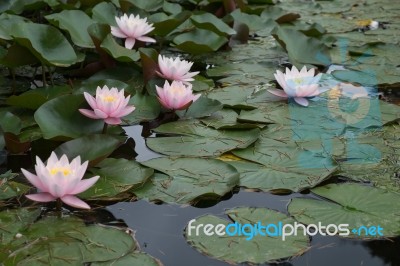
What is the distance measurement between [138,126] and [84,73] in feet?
1.76

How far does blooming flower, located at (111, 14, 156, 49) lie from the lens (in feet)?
7.95

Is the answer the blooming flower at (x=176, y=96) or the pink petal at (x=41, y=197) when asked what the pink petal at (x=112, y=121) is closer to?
the blooming flower at (x=176, y=96)

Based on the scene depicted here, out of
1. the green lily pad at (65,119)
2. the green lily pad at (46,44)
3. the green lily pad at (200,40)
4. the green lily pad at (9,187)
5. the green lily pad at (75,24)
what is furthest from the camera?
the green lily pad at (200,40)

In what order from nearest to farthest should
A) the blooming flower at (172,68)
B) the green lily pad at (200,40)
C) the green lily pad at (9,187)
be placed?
the green lily pad at (9,187) < the blooming flower at (172,68) < the green lily pad at (200,40)

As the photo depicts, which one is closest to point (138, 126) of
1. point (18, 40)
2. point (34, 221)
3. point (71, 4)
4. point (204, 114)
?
point (204, 114)

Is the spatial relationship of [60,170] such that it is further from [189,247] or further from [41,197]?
[189,247]

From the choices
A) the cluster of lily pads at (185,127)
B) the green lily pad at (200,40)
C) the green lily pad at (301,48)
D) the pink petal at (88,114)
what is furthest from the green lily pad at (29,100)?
the green lily pad at (301,48)

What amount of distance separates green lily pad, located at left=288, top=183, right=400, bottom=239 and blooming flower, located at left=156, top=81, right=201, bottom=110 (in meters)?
0.58

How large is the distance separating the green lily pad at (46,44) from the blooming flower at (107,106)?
0.39 meters

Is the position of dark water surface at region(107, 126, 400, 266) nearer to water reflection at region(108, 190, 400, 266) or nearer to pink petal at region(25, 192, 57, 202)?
water reflection at region(108, 190, 400, 266)

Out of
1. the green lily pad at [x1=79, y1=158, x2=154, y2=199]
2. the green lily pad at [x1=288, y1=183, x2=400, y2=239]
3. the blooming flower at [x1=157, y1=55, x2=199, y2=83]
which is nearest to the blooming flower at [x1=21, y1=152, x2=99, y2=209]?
the green lily pad at [x1=79, y1=158, x2=154, y2=199]

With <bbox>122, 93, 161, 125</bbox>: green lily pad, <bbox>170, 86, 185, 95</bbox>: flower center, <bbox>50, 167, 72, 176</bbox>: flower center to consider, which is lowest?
<bbox>122, 93, 161, 125</bbox>: green lily pad

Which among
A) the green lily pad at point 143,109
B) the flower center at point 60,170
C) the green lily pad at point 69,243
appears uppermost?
the flower center at point 60,170

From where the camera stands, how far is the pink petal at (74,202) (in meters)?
1.35
